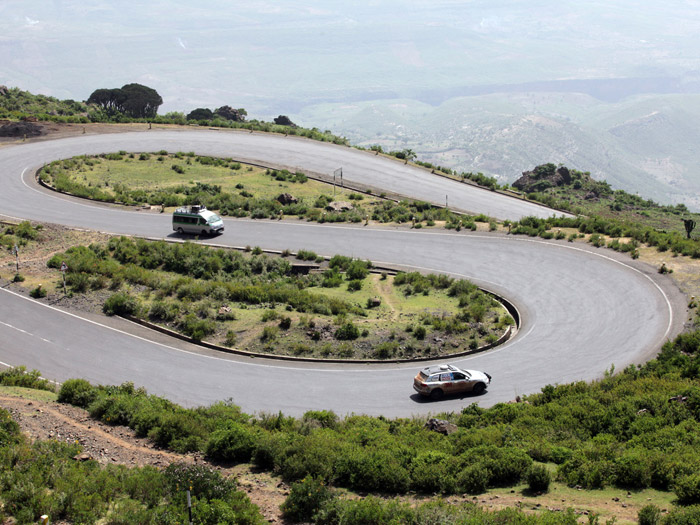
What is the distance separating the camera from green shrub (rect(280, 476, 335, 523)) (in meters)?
15.2

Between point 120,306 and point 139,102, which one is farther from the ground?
point 139,102

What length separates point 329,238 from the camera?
49625 mm

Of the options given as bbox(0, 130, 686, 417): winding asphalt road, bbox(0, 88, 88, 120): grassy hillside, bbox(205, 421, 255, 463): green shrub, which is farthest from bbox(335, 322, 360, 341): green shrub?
bbox(0, 88, 88, 120): grassy hillside

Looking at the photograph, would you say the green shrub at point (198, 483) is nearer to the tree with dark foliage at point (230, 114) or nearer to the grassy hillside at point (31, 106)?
the grassy hillside at point (31, 106)

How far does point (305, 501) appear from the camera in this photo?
15.3 meters

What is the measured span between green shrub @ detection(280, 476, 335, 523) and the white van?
35904 mm

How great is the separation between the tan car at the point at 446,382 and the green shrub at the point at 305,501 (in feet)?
37.8

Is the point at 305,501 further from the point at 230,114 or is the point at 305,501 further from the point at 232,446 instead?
the point at 230,114

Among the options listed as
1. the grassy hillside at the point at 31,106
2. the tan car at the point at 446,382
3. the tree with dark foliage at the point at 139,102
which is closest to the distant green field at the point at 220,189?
the grassy hillside at the point at 31,106

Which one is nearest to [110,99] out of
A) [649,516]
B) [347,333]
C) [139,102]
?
[139,102]

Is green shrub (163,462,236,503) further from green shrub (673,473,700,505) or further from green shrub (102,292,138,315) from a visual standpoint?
green shrub (102,292,138,315)

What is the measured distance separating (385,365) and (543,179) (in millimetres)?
58532

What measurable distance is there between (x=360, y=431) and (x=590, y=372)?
1303cm

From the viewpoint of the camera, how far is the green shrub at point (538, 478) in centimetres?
1656
